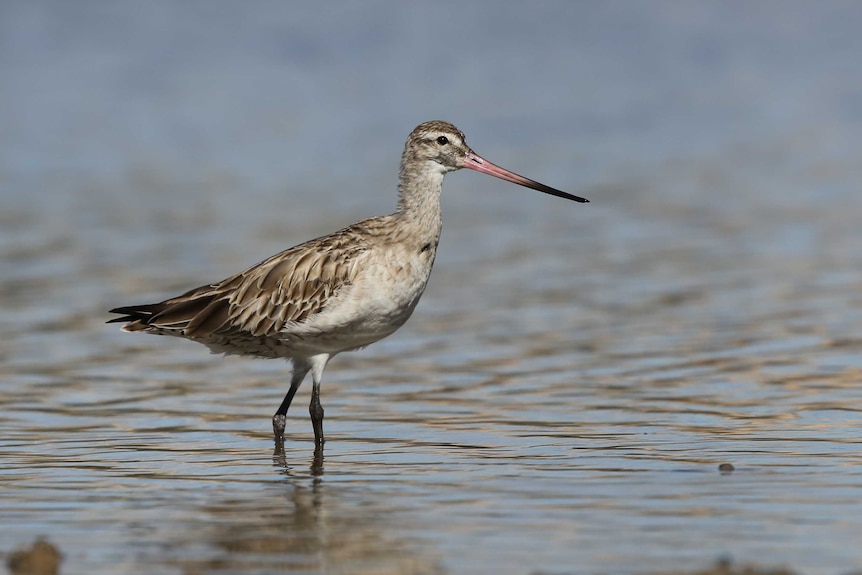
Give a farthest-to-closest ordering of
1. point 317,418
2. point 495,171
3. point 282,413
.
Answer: point 495,171 < point 282,413 < point 317,418

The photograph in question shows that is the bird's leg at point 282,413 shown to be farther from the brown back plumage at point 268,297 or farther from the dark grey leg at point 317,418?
the brown back plumage at point 268,297

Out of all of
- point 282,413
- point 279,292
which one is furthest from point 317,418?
point 279,292

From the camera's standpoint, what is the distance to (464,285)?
545 inches

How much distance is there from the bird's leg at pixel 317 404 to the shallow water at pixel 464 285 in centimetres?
16

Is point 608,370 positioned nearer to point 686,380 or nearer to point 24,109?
point 686,380

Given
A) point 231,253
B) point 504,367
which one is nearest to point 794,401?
point 504,367

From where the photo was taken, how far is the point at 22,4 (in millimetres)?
28797

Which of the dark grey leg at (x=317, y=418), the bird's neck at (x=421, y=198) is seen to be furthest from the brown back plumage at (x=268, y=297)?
the dark grey leg at (x=317, y=418)

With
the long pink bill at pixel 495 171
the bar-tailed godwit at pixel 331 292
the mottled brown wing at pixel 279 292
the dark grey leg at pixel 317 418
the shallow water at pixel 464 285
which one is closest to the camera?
the shallow water at pixel 464 285

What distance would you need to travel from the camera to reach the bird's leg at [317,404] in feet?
29.3

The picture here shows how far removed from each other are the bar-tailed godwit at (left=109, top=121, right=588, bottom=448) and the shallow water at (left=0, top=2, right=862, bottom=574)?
48cm

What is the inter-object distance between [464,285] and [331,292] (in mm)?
4866

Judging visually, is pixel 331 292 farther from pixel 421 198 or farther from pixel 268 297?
pixel 421 198

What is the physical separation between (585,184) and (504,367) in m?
9.35
